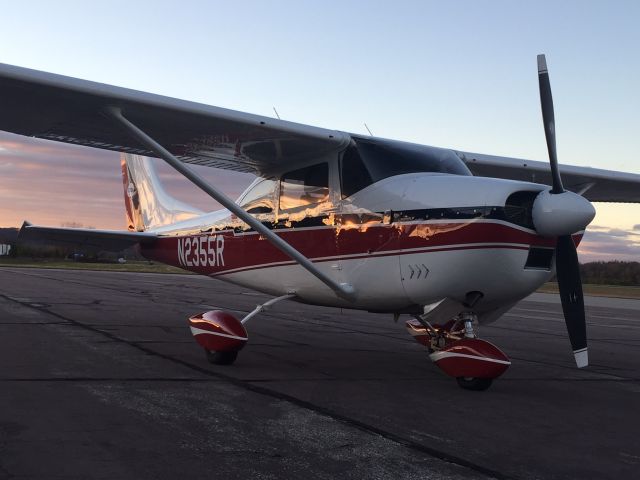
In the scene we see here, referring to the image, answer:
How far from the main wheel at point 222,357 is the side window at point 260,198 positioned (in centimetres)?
198

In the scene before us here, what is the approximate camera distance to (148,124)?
7176mm

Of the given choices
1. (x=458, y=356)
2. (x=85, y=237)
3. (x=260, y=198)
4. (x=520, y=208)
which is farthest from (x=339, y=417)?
(x=85, y=237)

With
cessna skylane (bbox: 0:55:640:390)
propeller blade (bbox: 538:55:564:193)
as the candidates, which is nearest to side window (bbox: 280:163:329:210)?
cessna skylane (bbox: 0:55:640:390)

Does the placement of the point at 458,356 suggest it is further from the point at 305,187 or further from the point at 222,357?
the point at 305,187

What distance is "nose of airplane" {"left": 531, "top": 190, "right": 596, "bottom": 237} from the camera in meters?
5.27

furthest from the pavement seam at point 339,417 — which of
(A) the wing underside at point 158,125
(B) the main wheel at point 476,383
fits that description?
(A) the wing underside at point 158,125

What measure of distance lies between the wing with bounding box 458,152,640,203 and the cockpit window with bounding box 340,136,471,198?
2.02m

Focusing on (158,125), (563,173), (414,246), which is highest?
(158,125)

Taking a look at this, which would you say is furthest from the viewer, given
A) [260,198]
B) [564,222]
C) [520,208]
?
[260,198]

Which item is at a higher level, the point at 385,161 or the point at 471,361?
the point at 385,161

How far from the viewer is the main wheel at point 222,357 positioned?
22.1 feet

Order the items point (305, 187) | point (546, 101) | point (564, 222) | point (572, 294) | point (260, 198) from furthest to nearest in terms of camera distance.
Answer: point (260, 198)
point (305, 187)
point (546, 101)
point (572, 294)
point (564, 222)

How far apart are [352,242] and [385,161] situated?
924 millimetres

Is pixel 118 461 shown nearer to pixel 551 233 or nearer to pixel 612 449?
pixel 612 449
